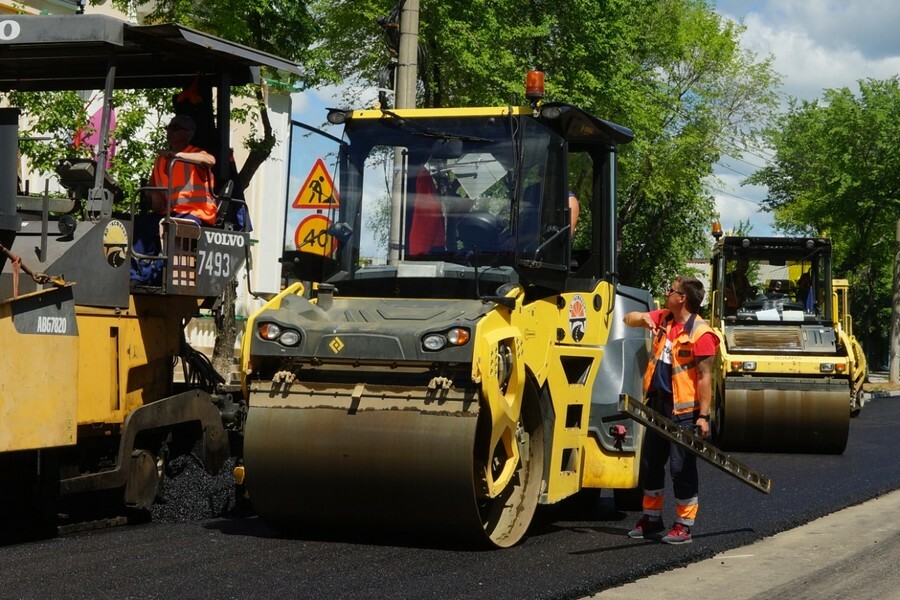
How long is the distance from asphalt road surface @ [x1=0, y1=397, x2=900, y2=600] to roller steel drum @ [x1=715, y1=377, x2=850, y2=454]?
564cm

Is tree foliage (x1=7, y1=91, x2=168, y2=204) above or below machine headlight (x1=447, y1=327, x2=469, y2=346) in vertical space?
above

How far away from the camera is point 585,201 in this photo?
333 inches

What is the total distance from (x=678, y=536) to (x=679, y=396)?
826mm

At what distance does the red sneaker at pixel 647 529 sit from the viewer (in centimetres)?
797

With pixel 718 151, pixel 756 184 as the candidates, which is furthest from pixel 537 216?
pixel 756 184

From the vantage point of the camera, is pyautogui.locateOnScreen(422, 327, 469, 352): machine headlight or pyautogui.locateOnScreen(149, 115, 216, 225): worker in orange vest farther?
pyautogui.locateOnScreen(149, 115, 216, 225): worker in orange vest

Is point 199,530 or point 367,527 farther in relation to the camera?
point 199,530

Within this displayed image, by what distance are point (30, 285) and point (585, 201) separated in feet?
11.4

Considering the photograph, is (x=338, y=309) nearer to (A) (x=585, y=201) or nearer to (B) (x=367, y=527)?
(B) (x=367, y=527)

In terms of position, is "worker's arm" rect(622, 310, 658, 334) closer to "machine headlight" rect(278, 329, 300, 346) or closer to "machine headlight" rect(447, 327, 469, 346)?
"machine headlight" rect(447, 327, 469, 346)

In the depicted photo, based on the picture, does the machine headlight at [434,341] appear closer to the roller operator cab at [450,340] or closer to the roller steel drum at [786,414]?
the roller operator cab at [450,340]

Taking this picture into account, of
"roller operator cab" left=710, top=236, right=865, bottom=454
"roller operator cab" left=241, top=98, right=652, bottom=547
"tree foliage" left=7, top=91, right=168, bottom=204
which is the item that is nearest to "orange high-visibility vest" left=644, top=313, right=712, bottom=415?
"roller operator cab" left=241, top=98, right=652, bottom=547

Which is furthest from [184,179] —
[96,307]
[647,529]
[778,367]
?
[778,367]

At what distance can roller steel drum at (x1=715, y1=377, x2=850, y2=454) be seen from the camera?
1452 cm
